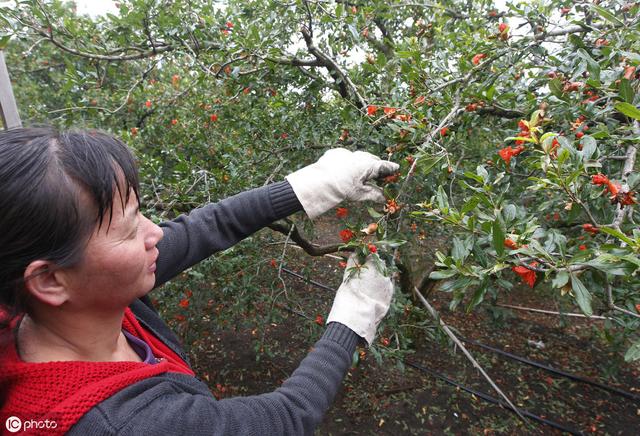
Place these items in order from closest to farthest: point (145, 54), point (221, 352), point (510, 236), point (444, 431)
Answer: point (510, 236) → point (145, 54) → point (444, 431) → point (221, 352)

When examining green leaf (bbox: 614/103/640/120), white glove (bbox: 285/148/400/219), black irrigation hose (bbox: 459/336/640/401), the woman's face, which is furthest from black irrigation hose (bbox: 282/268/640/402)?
green leaf (bbox: 614/103/640/120)

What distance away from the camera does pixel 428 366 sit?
3.71 meters

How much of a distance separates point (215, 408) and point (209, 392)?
0.19m

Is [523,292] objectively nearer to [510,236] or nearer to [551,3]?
[551,3]

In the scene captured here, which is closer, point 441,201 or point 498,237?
point 498,237

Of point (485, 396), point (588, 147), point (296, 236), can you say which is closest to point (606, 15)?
point (588, 147)

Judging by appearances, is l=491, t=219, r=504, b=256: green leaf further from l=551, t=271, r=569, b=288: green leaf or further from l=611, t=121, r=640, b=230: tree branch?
l=611, t=121, r=640, b=230: tree branch

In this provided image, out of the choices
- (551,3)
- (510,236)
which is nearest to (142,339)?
(510,236)

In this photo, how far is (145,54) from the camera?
262cm

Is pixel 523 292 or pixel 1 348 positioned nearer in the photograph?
pixel 1 348

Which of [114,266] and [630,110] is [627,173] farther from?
[114,266]

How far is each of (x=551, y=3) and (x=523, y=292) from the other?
396cm

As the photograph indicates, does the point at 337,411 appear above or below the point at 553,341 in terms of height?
above

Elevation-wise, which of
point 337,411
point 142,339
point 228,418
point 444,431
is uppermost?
point 142,339
